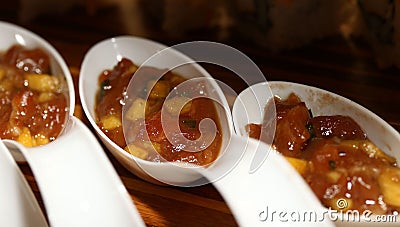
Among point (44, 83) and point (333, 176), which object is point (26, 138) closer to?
point (44, 83)

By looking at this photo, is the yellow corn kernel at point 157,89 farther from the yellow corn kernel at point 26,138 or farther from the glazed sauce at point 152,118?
the yellow corn kernel at point 26,138

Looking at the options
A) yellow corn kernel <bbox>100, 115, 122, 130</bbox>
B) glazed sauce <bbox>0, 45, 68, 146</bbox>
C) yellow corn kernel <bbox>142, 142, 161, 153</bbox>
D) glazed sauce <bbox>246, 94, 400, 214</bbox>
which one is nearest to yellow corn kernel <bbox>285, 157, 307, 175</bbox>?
glazed sauce <bbox>246, 94, 400, 214</bbox>

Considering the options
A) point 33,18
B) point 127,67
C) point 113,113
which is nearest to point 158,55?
point 127,67

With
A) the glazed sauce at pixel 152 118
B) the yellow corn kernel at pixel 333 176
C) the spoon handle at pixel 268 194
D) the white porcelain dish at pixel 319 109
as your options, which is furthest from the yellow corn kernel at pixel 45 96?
the yellow corn kernel at pixel 333 176
